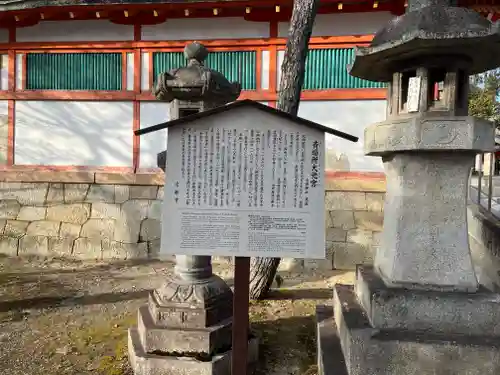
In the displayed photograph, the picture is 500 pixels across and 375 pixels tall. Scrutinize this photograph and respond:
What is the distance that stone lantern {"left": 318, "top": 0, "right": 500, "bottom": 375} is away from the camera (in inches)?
99.6

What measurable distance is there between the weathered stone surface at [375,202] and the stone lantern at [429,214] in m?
4.01

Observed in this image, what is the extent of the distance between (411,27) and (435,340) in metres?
2.20

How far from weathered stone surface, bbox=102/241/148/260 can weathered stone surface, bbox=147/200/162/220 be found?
1.88 feet

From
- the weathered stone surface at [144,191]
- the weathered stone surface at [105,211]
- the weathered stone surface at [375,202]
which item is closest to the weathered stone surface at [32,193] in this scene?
the weathered stone surface at [105,211]

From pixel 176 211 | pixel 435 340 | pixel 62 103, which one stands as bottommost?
pixel 435 340

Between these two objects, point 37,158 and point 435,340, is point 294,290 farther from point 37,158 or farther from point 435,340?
point 37,158

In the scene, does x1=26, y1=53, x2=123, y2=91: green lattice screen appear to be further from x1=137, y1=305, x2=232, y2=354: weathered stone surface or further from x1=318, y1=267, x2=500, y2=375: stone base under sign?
x1=318, y1=267, x2=500, y2=375: stone base under sign

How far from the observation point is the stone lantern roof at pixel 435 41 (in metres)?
2.49

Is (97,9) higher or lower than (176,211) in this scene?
higher

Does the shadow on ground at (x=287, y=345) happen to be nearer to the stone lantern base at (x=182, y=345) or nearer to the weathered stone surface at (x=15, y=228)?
the stone lantern base at (x=182, y=345)

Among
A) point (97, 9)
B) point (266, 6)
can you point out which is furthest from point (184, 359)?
point (97, 9)

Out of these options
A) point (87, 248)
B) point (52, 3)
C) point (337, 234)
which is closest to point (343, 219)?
point (337, 234)

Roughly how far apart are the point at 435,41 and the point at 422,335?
2.02 meters

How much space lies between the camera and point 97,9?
21.9ft
